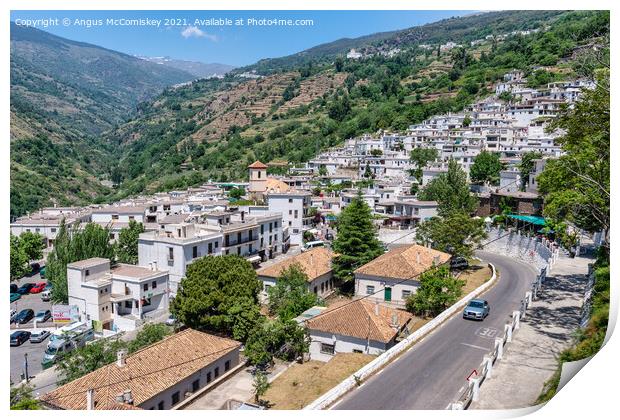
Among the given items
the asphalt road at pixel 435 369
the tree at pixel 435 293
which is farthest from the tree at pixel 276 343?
the tree at pixel 435 293

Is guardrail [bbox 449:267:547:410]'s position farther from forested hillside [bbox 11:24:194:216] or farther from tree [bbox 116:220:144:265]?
forested hillside [bbox 11:24:194:216]

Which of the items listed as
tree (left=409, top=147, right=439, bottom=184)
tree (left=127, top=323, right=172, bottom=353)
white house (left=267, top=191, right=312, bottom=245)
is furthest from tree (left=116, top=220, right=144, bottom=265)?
tree (left=409, top=147, right=439, bottom=184)

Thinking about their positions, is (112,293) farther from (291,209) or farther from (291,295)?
(291,209)

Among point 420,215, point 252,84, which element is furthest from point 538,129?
point 252,84

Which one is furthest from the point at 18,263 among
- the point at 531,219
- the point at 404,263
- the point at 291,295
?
the point at 531,219

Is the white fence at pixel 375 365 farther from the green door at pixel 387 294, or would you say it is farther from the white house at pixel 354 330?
the green door at pixel 387 294
